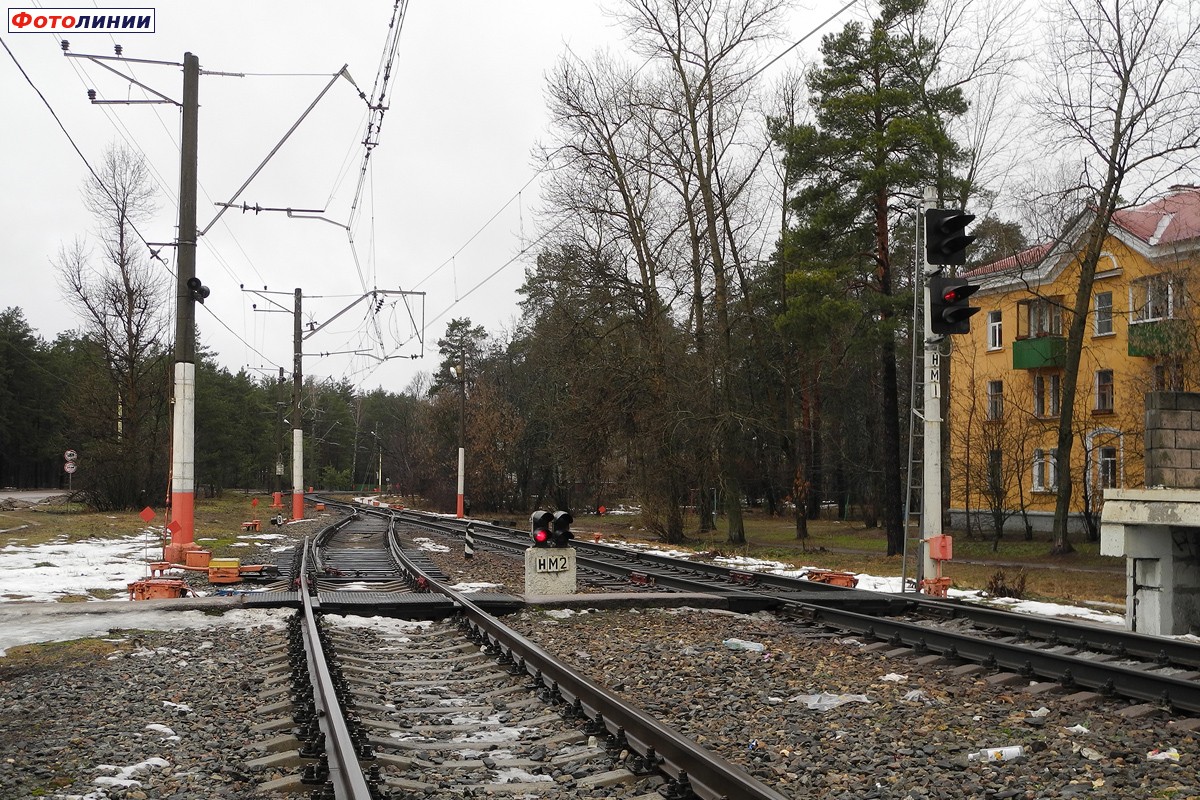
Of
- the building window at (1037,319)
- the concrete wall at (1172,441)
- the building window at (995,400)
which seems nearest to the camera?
the concrete wall at (1172,441)

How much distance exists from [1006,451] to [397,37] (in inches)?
1069

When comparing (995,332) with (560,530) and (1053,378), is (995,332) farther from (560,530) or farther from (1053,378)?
(560,530)

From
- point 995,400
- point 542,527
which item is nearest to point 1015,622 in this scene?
point 542,527

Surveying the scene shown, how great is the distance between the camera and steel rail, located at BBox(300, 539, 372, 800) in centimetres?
462

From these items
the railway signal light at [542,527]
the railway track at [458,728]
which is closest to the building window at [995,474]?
the railway signal light at [542,527]

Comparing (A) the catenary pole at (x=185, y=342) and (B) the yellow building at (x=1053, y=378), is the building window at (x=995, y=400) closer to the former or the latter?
(B) the yellow building at (x=1053, y=378)

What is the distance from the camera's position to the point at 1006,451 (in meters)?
34.0

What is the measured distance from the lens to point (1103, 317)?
117 feet

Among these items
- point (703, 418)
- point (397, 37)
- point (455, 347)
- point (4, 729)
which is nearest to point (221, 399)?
point (455, 347)

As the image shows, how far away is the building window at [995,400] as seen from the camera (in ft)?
118

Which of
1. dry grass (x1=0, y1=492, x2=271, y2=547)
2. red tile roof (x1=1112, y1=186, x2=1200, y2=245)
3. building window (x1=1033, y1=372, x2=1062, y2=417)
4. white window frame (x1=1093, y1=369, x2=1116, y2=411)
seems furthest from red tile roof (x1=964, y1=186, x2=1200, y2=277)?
dry grass (x1=0, y1=492, x2=271, y2=547)

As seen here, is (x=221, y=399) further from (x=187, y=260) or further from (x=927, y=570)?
(x=927, y=570)

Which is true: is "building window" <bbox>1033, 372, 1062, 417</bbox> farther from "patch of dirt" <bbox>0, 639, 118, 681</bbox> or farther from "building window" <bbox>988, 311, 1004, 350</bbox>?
"patch of dirt" <bbox>0, 639, 118, 681</bbox>

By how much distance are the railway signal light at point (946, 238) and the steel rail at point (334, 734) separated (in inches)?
362
